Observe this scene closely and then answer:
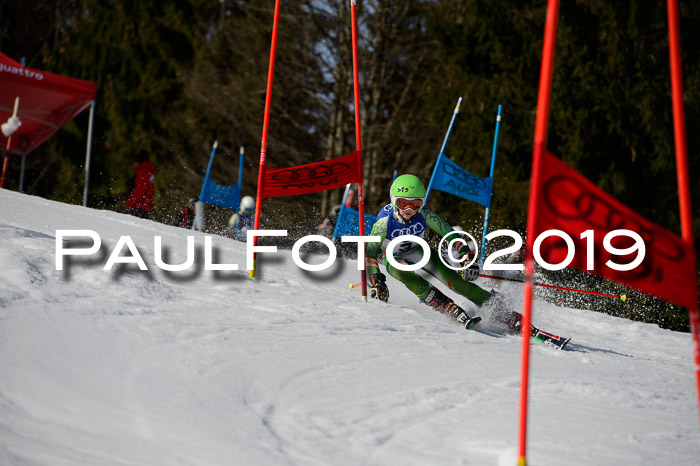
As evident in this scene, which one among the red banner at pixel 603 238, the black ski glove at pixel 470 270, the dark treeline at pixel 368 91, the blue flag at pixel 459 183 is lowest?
the black ski glove at pixel 470 270

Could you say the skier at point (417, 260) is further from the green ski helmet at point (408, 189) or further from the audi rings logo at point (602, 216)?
the audi rings logo at point (602, 216)

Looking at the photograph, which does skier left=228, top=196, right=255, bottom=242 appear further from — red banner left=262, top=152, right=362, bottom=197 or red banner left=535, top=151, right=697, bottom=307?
red banner left=535, top=151, right=697, bottom=307

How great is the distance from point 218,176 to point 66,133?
15.0 ft

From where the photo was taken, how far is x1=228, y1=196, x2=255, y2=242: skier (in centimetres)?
1204

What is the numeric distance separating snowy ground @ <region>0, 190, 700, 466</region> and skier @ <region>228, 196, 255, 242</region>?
19.5 feet

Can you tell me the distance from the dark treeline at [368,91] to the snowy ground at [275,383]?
9062mm

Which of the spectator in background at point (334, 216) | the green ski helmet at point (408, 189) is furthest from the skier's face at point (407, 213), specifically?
the spectator in background at point (334, 216)

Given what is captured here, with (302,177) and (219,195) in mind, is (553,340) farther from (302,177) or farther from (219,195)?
(219,195)

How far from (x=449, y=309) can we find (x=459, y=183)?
4.68 m

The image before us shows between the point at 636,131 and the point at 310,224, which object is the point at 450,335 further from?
the point at 310,224

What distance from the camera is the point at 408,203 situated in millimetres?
6355

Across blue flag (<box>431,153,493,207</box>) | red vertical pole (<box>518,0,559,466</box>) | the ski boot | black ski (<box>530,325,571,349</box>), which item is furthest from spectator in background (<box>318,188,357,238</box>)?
red vertical pole (<box>518,0,559,466</box>)

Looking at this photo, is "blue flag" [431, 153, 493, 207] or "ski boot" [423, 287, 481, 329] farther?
"blue flag" [431, 153, 493, 207]

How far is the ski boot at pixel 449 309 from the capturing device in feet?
19.3
